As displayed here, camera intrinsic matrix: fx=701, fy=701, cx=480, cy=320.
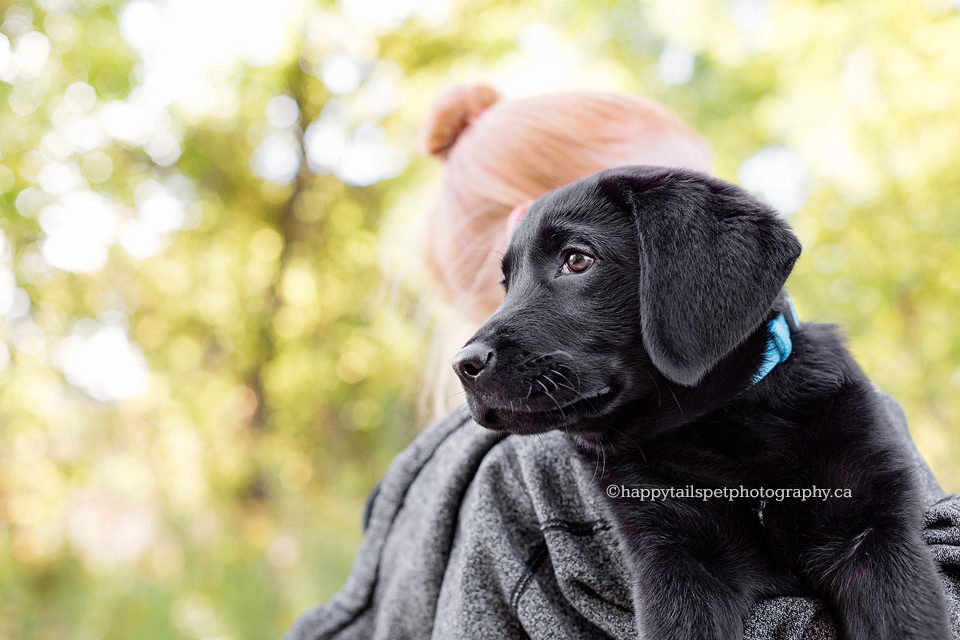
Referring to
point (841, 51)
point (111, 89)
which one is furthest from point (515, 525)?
point (111, 89)

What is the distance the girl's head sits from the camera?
2264mm

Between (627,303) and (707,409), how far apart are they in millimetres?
270

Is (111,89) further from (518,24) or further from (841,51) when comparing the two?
(841,51)

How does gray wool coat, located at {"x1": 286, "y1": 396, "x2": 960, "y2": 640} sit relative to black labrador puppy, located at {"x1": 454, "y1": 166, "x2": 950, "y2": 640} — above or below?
below

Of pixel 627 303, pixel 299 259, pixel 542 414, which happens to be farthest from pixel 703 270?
pixel 299 259

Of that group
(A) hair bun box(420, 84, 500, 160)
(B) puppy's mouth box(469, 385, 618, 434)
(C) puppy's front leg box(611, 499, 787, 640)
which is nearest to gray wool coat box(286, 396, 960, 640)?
(C) puppy's front leg box(611, 499, 787, 640)

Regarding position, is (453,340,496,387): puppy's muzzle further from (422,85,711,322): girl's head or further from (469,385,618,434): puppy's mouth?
(422,85,711,322): girl's head

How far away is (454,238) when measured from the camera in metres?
2.45

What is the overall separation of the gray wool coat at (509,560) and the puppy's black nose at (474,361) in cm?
37

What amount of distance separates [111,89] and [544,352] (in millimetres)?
5671

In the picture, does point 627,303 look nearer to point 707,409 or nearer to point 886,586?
point 707,409

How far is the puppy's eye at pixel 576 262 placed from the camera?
1.55m

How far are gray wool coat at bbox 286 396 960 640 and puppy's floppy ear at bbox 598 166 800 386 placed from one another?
379 mm

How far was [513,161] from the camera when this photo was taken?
2.29 meters
